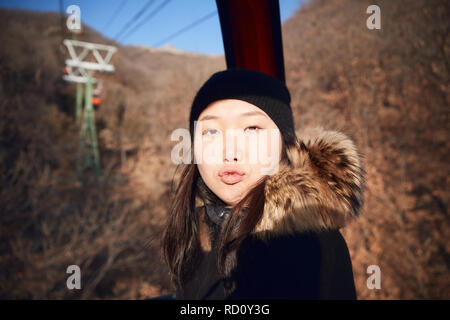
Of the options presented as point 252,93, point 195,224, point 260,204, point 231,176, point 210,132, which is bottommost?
point 195,224

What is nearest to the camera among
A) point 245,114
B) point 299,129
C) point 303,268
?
point 303,268

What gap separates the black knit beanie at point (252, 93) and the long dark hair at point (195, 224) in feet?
0.43

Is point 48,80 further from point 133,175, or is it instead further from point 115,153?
point 133,175

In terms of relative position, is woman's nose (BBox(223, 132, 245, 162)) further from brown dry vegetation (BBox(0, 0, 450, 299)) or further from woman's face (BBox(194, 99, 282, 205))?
brown dry vegetation (BBox(0, 0, 450, 299))

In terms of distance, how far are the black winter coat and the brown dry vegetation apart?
0.38 meters

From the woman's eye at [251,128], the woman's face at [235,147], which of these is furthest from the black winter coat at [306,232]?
the woman's eye at [251,128]

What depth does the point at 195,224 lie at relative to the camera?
1.55m

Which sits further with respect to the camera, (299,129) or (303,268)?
(299,129)

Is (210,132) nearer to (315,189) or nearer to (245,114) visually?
(245,114)

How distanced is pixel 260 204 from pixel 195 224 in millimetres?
533

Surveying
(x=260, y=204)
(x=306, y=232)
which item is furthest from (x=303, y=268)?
(x=260, y=204)

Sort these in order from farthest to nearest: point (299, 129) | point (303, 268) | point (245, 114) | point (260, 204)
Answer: point (299, 129) → point (245, 114) → point (260, 204) → point (303, 268)

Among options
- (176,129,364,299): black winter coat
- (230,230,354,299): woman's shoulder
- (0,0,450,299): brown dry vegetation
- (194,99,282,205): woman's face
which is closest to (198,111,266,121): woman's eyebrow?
(194,99,282,205): woman's face
